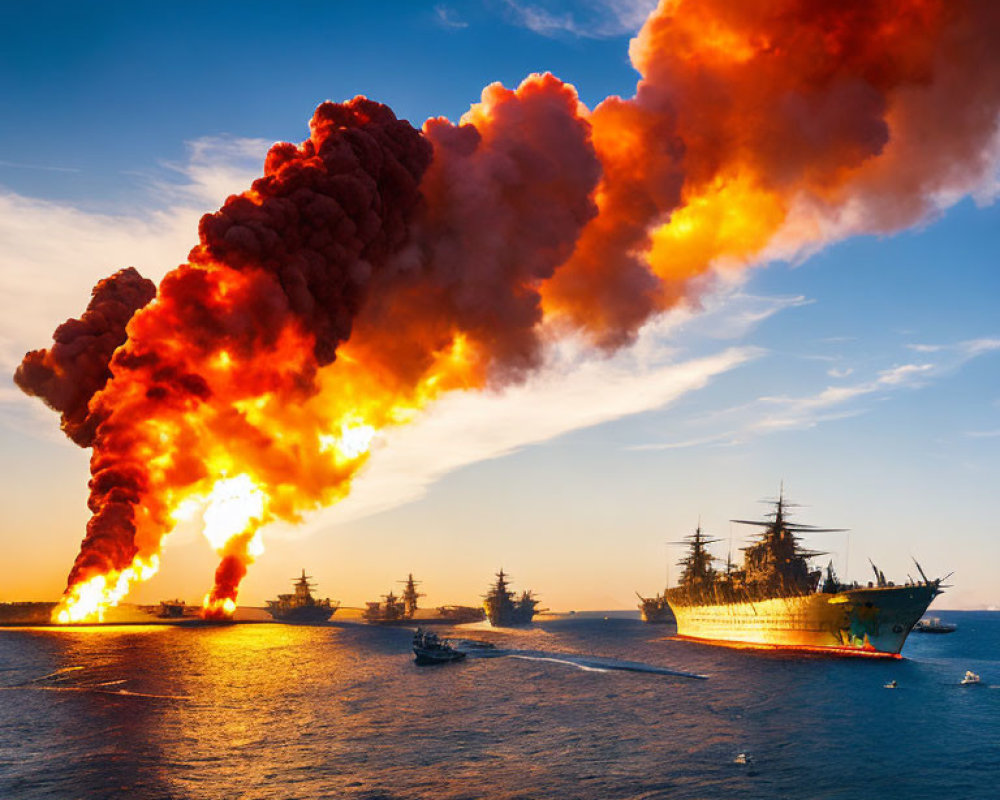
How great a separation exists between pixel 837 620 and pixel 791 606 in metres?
9.43

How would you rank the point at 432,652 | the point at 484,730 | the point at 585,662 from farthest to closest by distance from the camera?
the point at 585,662 < the point at 432,652 < the point at 484,730

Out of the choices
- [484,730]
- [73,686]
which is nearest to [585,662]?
[484,730]

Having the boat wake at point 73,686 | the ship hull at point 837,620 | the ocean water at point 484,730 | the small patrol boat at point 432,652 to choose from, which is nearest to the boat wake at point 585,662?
the ocean water at point 484,730

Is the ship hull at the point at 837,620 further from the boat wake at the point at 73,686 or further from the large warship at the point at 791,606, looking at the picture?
the boat wake at the point at 73,686

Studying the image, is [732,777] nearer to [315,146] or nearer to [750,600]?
[315,146]

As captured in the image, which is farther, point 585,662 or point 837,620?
point 837,620

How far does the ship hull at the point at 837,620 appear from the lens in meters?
106

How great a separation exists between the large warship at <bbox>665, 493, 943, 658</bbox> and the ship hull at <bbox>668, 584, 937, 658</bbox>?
120mm

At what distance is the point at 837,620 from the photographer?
370 feet

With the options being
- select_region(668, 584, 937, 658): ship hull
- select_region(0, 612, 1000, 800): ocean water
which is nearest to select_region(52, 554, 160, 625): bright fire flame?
select_region(0, 612, 1000, 800): ocean water

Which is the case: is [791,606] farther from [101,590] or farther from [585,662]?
[101,590]

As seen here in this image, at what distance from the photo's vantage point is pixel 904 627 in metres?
108

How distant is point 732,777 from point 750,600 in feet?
330

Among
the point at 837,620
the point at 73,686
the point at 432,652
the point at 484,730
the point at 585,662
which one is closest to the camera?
the point at 484,730
